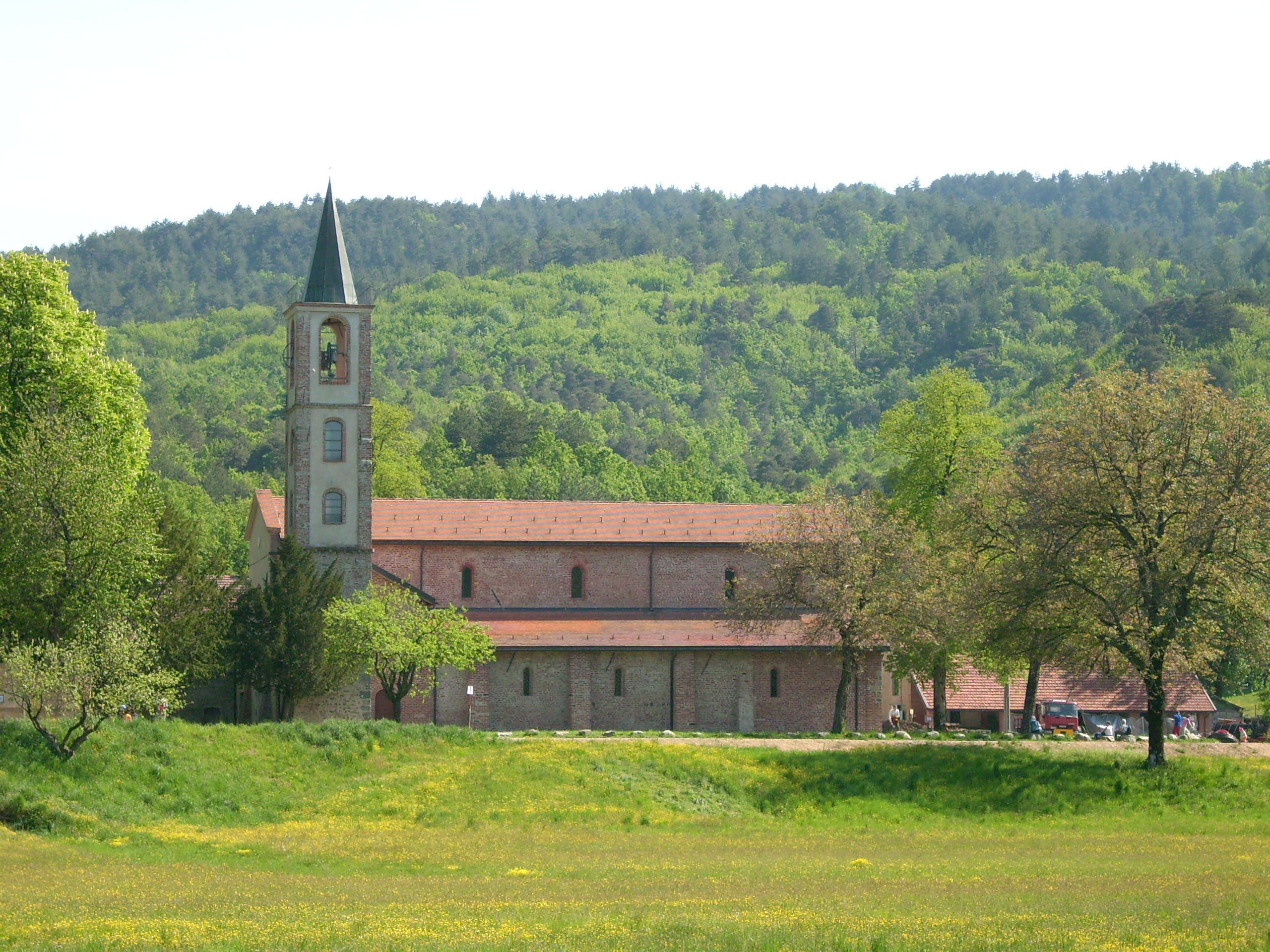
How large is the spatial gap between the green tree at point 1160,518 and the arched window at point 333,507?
22785mm

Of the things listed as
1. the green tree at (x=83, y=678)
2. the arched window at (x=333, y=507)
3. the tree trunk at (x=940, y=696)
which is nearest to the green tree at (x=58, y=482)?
the green tree at (x=83, y=678)

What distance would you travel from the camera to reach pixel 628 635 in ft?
178

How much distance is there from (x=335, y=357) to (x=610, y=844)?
24106 mm

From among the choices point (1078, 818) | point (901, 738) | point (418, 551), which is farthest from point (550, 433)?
point (1078, 818)

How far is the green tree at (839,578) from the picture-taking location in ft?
160

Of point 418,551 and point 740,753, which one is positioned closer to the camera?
point 740,753

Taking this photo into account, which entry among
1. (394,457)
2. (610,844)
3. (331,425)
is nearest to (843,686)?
(610,844)

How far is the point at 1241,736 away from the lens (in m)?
49.8

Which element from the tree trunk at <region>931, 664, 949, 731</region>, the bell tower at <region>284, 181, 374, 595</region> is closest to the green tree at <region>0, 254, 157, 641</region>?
the bell tower at <region>284, 181, 374, 595</region>

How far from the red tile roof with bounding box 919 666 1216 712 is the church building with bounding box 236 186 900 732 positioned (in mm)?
5815

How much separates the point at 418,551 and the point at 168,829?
21953mm

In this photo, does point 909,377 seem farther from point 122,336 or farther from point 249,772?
point 249,772

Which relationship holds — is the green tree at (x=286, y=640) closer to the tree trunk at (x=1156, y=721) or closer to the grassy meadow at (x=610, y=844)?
the grassy meadow at (x=610, y=844)

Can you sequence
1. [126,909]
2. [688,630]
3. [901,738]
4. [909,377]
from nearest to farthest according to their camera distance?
[126,909], [901,738], [688,630], [909,377]
